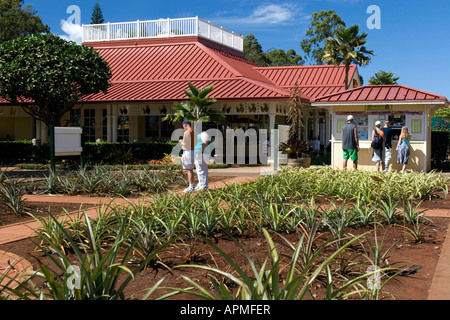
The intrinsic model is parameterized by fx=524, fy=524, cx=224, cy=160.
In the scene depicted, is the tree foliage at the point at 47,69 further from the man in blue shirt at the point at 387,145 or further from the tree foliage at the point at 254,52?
the tree foliage at the point at 254,52

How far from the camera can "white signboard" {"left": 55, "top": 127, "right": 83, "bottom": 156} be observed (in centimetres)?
1452

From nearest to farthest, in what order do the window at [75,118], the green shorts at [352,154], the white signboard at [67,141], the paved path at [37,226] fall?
the paved path at [37,226] → the white signboard at [67,141] → the green shorts at [352,154] → the window at [75,118]

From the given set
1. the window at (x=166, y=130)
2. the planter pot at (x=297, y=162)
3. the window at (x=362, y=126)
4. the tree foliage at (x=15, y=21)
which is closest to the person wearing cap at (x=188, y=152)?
the planter pot at (x=297, y=162)

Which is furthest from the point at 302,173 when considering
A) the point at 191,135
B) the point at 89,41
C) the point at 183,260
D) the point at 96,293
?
the point at 89,41

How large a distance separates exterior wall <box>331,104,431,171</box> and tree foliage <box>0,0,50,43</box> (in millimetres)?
→ 28973

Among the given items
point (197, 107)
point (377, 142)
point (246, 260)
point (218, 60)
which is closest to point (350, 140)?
point (377, 142)

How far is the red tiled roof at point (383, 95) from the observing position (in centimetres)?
1624

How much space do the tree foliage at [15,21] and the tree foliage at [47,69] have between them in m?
17.7

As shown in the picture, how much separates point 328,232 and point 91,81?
58.5ft

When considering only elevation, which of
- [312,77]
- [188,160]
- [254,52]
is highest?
Result: [254,52]

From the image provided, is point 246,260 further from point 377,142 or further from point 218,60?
point 218,60

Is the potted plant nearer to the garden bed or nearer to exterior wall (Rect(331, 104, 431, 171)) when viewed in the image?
exterior wall (Rect(331, 104, 431, 171))

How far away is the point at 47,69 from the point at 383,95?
43.4ft

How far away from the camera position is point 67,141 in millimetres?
14992
